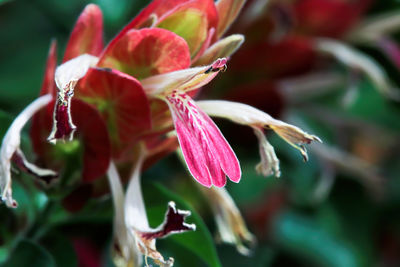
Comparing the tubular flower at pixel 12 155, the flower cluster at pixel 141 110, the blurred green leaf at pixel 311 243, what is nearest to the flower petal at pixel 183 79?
the flower cluster at pixel 141 110

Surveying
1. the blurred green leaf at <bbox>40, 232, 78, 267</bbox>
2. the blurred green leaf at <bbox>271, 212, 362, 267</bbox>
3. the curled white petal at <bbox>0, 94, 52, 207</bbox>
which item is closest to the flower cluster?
the curled white petal at <bbox>0, 94, 52, 207</bbox>

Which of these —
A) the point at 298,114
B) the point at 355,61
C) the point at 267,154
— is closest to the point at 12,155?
the point at 267,154

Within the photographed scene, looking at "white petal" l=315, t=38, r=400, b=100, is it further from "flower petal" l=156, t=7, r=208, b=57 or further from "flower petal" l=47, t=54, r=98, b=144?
"flower petal" l=47, t=54, r=98, b=144

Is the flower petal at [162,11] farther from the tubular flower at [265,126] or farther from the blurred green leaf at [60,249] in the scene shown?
the blurred green leaf at [60,249]

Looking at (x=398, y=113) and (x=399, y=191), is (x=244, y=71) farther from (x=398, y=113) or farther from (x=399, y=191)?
(x=399, y=191)

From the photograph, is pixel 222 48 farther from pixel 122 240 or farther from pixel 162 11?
pixel 122 240

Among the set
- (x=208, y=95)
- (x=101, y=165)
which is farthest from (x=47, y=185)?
(x=208, y=95)
